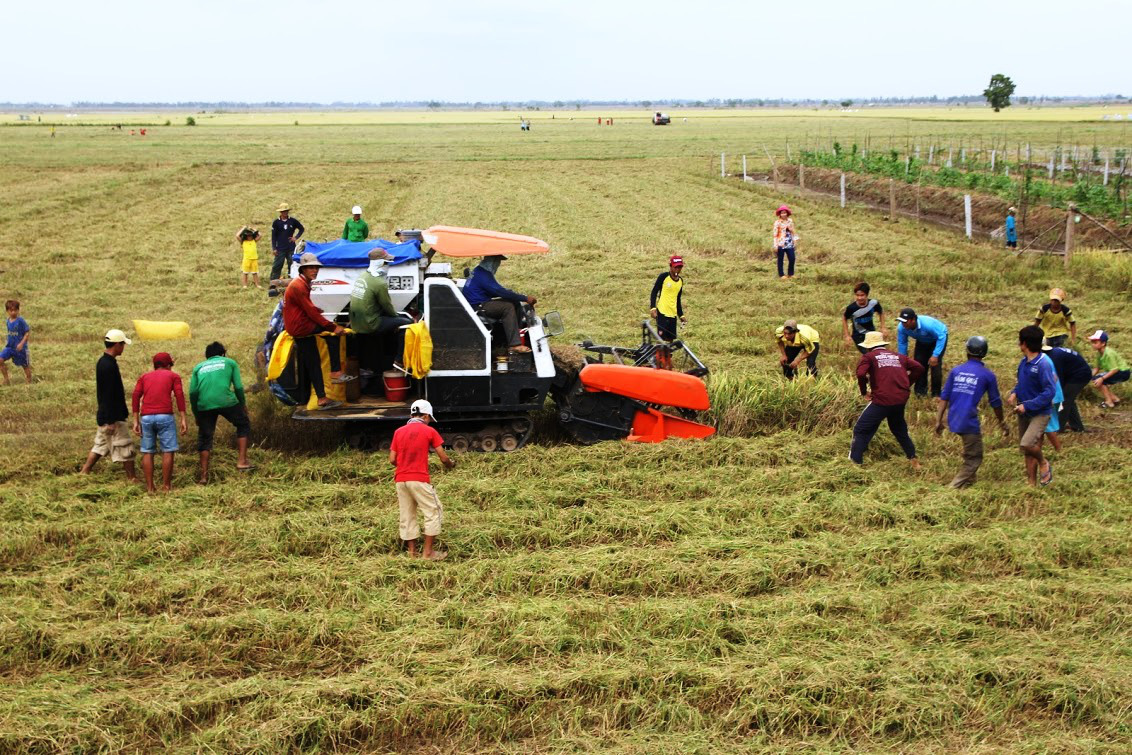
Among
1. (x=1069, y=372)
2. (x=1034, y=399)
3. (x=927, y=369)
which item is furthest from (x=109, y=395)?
(x=1069, y=372)

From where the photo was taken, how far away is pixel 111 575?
747cm

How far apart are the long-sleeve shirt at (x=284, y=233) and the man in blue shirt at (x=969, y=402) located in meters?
12.9

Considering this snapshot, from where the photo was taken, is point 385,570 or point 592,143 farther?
point 592,143

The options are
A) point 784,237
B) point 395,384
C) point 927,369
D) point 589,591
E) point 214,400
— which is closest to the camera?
point 589,591

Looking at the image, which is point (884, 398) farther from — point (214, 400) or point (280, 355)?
point (214, 400)

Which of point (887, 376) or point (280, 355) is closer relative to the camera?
point (887, 376)

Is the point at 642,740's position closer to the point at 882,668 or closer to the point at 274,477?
the point at 882,668

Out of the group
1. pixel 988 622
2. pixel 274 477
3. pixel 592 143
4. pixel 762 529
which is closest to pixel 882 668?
pixel 988 622

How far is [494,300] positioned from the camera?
34.6 ft

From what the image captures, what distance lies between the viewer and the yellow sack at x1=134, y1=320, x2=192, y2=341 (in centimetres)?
1534

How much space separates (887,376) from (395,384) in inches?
189

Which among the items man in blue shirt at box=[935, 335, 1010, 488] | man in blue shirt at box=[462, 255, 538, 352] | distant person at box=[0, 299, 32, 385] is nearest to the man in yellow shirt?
man in blue shirt at box=[935, 335, 1010, 488]

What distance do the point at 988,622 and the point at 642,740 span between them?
2693mm

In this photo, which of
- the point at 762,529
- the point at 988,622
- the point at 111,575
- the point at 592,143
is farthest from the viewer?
the point at 592,143
